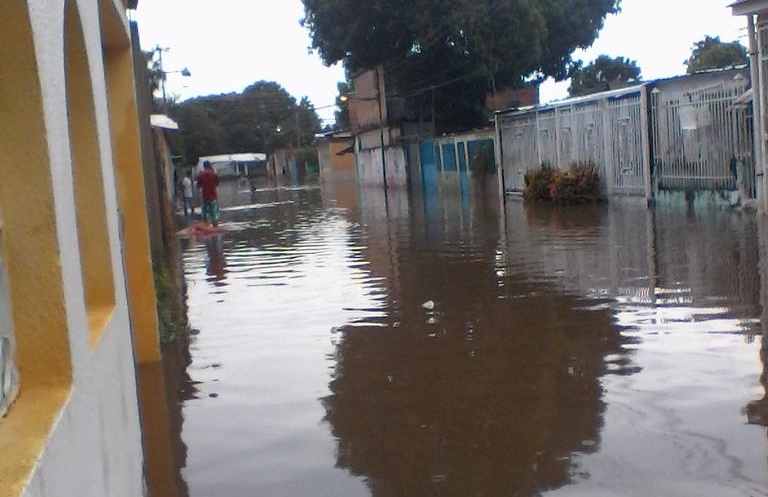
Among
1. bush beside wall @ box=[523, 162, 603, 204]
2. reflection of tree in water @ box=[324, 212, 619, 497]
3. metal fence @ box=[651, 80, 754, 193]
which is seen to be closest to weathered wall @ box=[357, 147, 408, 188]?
bush beside wall @ box=[523, 162, 603, 204]

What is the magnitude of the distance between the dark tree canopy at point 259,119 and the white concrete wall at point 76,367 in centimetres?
9710

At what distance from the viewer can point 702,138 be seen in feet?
68.2

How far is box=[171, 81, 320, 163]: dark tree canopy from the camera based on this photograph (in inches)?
4264

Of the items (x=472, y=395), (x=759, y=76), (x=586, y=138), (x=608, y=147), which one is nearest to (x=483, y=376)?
(x=472, y=395)

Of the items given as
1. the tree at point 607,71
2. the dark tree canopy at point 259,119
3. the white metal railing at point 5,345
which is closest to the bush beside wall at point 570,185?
the white metal railing at point 5,345

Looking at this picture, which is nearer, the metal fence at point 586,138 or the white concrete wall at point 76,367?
the white concrete wall at point 76,367

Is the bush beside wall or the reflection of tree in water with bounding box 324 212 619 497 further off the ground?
the bush beside wall

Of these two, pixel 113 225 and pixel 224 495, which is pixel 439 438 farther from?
pixel 113 225

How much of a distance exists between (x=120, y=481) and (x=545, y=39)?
43.0 m

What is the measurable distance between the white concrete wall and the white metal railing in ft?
0.32

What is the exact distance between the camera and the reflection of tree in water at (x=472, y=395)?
5.91 m

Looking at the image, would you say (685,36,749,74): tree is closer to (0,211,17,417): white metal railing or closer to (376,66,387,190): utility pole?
(376,66,387,190): utility pole

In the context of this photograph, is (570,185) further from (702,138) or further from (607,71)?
(607,71)

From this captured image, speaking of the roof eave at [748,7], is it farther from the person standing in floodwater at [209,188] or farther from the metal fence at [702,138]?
the person standing in floodwater at [209,188]
